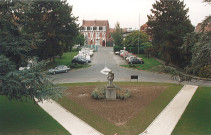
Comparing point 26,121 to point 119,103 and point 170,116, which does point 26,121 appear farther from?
point 170,116

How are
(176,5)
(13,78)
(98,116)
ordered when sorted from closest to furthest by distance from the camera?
(13,78)
(98,116)
(176,5)

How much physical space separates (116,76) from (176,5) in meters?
14.5

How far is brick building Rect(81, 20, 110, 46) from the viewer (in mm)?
92062

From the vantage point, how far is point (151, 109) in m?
16.5

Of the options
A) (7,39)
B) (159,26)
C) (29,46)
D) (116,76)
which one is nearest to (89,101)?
(29,46)

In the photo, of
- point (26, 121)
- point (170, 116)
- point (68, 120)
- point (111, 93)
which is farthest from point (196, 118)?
point (26, 121)

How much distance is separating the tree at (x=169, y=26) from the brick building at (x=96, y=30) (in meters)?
56.7

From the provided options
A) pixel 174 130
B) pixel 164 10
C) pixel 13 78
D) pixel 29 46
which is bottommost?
pixel 174 130

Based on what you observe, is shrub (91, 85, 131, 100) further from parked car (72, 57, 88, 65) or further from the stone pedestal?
parked car (72, 57, 88, 65)

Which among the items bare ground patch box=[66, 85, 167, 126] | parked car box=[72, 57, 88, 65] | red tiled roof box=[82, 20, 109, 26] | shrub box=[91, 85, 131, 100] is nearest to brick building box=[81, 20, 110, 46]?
red tiled roof box=[82, 20, 109, 26]

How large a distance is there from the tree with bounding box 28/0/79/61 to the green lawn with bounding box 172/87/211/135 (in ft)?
75.7

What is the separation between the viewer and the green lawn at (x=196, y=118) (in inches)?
499

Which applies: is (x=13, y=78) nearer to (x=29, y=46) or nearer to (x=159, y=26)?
(x=29, y=46)

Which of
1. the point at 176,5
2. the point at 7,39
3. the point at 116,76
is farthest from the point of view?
the point at 176,5
